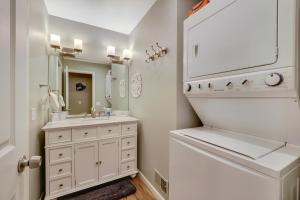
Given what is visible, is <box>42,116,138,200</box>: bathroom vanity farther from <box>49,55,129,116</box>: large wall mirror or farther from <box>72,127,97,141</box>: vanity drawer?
<box>49,55,129,116</box>: large wall mirror

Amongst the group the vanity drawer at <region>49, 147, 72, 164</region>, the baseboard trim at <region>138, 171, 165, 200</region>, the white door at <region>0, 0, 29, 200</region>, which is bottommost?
the baseboard trim at <region>138, 171, 165, 200</region>

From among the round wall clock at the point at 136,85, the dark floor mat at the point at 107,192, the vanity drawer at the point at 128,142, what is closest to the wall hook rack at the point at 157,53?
the round wall clock at the point at 136,85

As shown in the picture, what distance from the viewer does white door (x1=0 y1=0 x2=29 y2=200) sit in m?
0.51

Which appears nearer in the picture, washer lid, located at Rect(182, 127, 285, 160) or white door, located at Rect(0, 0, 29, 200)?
white door, located at Rect(0, 0, 29, 200)

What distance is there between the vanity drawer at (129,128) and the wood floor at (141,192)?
771 mm

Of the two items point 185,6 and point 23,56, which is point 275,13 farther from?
point 23,56

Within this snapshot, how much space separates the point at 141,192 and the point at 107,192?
1.53 ft

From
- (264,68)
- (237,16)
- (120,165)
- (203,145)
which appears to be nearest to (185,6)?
(237,16)

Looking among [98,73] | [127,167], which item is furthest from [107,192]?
[98,73]

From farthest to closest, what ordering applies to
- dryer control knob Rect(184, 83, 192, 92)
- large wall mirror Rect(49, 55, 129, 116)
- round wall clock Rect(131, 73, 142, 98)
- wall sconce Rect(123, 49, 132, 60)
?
wall sconce Rect(123, 49, 132, 60), round wall clock Rect(131, 73, 142, 98), large wall mirror Rect(49, 55, 129, 116), dryer control knob Rect(184, 83, 192, 92)

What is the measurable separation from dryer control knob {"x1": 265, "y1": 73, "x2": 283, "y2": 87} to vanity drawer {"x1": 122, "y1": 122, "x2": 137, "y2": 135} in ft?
5.94

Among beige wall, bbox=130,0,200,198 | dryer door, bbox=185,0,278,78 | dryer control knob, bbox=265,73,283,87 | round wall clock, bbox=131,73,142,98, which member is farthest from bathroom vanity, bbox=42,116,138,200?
dryer control knob, bbox=265,73,283,87

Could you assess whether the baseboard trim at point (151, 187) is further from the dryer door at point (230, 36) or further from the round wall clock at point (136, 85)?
the dryer door at point (230, 36)

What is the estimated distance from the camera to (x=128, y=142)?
2172 mm
